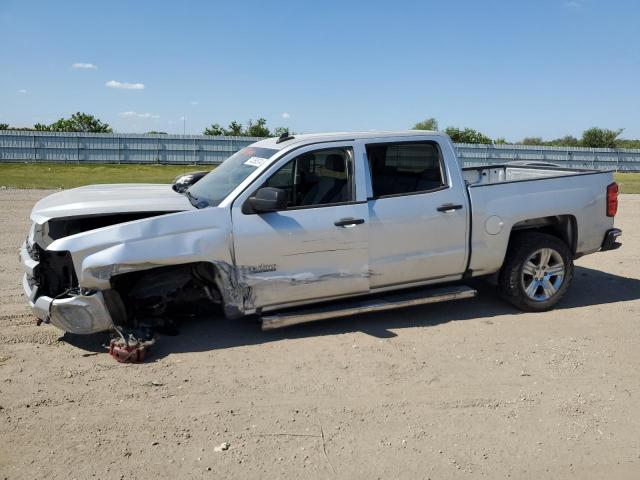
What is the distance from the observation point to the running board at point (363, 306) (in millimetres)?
5449

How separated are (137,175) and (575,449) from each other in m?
29.6

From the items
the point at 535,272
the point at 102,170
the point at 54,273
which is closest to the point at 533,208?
the point at 535,272

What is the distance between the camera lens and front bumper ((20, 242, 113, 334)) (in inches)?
197

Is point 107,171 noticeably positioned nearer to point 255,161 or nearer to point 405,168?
point 255,161

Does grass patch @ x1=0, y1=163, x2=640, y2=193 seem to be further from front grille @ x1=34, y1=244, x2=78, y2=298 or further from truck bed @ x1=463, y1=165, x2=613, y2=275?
truck bed @ x1=463, y1=165, x2=613, y2=275

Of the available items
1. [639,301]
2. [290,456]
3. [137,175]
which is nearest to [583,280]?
[639,301]

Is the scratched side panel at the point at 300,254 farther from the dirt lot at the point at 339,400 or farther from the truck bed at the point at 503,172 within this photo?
the truck bed at the point at 503,172

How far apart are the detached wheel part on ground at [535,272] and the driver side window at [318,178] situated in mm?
1943

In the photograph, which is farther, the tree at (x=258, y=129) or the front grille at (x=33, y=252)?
the tree at (x=258, y=129)

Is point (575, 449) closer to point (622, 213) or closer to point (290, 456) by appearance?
point (290, 456)

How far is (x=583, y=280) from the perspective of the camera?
7.92 m

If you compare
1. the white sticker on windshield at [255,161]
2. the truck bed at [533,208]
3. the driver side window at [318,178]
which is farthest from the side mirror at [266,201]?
the truck bed at [533,208]

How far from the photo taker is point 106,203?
17.6 feet

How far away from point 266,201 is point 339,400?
178 cm
